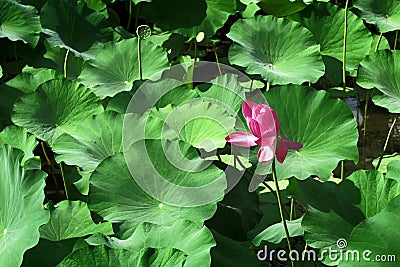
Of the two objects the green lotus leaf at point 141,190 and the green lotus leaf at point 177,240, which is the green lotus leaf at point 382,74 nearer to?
the green lotus leaf at point 141,190

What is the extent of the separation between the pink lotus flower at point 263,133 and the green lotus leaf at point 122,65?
2.57 feet

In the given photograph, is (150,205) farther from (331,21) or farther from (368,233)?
(331,21)

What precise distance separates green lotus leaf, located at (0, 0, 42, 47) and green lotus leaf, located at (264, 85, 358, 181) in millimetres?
893

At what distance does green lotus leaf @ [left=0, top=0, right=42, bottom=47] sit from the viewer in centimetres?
217

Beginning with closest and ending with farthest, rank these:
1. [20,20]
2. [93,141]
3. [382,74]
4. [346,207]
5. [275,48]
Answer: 1. [346,207]
2. [93,141]
3. [382,74]
4. [275,48]
5. [20,20]

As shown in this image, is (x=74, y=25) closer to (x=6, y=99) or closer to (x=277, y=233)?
(x=6, y=99)

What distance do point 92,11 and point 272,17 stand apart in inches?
24.7

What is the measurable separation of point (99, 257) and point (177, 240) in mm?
156

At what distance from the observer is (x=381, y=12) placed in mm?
2266

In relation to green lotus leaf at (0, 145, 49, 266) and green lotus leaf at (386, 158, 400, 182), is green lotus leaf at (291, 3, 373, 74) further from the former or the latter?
green lotus leaf at (0, 145, 49, 266)

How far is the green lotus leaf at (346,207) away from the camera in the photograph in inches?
51.4

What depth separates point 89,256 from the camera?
3.66 ft

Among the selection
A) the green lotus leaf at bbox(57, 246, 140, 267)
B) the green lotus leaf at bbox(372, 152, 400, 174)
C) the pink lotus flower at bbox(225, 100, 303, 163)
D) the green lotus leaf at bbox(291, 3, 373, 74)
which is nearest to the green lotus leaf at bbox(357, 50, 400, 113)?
the green lotus leaf at bbox(291, 3, 373, 74)

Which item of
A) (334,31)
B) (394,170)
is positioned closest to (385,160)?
(334,31)
